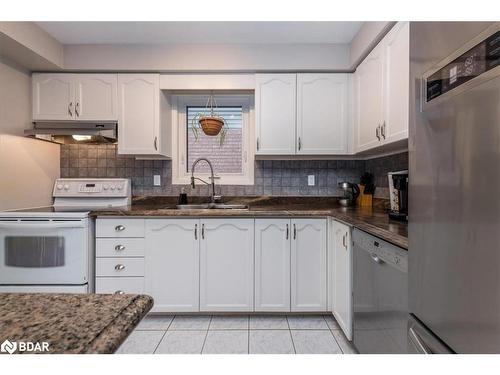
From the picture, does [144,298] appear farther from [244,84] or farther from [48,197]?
[48,197]

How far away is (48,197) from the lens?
2498 millimetres

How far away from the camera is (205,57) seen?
7.57 feet

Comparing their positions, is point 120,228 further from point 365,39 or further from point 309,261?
point 365,39

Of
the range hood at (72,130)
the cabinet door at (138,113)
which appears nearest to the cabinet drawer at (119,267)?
the cabinet door at (138,113)

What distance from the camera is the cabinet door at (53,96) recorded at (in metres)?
2.34

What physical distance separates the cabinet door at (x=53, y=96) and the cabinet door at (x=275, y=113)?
5.31ft

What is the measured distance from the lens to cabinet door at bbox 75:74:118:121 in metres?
2.35

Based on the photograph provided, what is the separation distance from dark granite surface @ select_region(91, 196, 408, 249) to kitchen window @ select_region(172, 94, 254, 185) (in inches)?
10.1

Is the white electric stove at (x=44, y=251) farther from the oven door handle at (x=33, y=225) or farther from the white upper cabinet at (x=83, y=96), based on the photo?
the white upper cabinet at (x=83, y=96)

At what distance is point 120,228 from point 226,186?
1.04 metres

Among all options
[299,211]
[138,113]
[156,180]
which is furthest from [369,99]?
[156,180]

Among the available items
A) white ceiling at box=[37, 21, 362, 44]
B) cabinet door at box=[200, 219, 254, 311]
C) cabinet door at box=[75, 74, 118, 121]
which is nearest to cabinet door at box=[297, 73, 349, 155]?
white ceiling at box=[37, 21, 362, 44]
